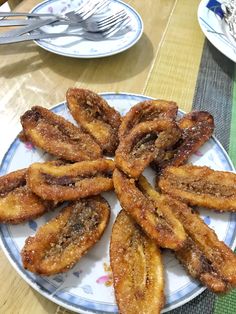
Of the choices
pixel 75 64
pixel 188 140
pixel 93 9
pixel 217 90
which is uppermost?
pixel 93 9

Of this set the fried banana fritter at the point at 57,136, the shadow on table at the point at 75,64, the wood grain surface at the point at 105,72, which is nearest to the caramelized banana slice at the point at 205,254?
the fried banana fritter at the point at 57,136

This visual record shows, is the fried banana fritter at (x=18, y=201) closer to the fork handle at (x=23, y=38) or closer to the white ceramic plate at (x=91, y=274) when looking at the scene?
the white ceramic plate at (x=91, y=274)

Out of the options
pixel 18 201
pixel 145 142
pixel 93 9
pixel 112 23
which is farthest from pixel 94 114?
pixel 93 9

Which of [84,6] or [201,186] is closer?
[201,186]

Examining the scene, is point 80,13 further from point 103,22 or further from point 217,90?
point 217,90

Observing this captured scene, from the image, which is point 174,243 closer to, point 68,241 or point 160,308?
point 160,308

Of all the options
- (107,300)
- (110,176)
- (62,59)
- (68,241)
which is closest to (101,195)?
(110,176)
